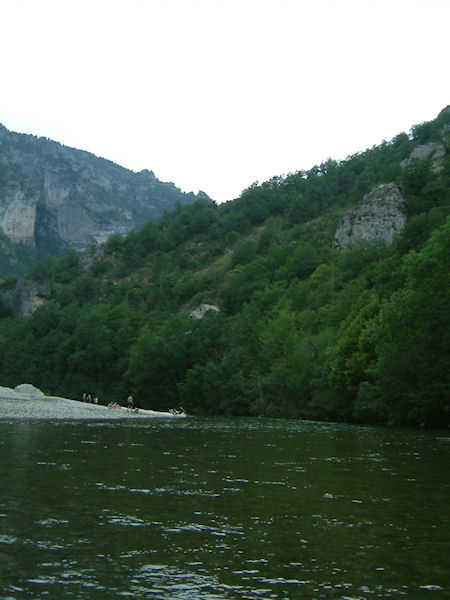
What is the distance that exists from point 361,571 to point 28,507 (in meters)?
7.69

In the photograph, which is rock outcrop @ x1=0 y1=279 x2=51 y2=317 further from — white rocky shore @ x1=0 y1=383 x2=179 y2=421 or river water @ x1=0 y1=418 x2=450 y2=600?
river water @ x1=0 y1=418 x2=450 y2=600

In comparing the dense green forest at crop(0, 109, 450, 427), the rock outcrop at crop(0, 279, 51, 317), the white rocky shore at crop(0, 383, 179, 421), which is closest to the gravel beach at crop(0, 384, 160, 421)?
the white rocky shore at crop(0, 383, 179, 421)

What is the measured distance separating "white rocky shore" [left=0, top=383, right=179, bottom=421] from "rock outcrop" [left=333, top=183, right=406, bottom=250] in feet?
222

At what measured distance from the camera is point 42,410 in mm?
61312

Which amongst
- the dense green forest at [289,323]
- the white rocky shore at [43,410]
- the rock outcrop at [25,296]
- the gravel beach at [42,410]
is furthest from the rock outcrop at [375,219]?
the rock outcrop at [25,296]

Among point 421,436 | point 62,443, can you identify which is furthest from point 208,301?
point 62,443

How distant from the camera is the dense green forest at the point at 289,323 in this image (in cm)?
5403

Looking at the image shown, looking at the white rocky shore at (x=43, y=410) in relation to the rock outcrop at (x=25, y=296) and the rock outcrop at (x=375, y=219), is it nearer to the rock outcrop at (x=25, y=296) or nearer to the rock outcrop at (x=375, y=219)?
the rock outcrop at (x=375, y=219)

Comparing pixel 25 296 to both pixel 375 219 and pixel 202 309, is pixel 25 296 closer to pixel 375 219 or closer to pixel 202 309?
pixel 202 309

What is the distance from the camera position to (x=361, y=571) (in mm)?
10805

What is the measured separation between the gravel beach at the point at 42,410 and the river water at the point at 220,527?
28.0m

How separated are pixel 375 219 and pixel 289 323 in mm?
46495

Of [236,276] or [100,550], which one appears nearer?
[100,550]

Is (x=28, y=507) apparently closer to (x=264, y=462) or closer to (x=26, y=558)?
(x=26, y=558)
